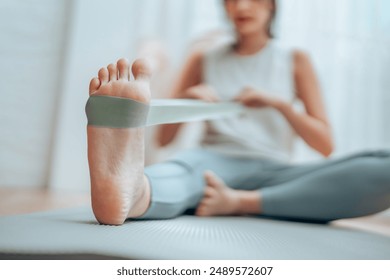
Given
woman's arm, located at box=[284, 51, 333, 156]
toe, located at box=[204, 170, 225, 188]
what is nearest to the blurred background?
toe, located at box=[204, 170, 225, 188]

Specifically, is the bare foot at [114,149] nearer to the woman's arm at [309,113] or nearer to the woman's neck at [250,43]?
the woman's arm at [309,113]

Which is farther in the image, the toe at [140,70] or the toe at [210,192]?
the toe at [210,192]

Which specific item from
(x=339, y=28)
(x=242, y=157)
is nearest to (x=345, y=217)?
(x=242, y=157)

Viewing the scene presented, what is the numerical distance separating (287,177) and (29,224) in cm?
44

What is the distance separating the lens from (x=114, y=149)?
1.24 feet

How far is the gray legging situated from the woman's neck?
301mm

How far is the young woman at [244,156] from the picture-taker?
38 centimetres


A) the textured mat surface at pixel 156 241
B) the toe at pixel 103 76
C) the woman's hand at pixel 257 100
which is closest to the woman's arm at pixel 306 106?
the woman's hand at pixel 257 100

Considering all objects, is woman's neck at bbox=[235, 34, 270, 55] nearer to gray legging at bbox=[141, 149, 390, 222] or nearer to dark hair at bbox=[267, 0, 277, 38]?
dark hair at bbox=[267, 0, 277, 38]

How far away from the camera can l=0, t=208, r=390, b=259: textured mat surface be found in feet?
1.04

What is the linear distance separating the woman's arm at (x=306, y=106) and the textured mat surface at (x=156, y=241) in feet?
0.93

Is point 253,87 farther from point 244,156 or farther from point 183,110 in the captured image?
point 183,110

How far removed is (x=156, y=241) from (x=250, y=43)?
615mm
